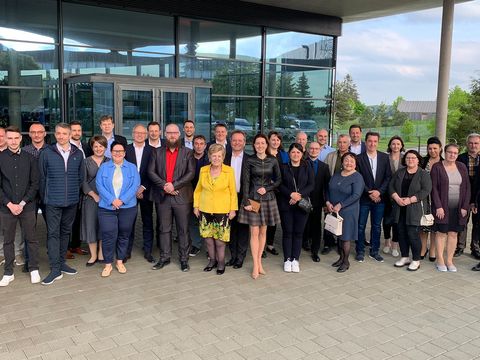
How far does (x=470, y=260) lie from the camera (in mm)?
6516

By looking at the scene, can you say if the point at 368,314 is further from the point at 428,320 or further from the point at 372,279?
the point at 372,279

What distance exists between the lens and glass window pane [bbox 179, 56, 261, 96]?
39.3 ft

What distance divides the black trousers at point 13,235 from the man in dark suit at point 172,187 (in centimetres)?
141

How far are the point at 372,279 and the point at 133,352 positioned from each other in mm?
3099

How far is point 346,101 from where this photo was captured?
233 ft

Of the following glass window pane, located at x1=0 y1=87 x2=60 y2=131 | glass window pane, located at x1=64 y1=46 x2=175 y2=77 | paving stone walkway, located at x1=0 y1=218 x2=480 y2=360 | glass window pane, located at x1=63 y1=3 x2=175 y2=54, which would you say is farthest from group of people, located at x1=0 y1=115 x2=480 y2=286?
glass window pane, located at x1=63 y1=3 x2=175 y2=54

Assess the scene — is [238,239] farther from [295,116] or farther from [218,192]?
[295,116]

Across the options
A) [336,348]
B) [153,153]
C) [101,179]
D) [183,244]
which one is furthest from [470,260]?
[101,179]

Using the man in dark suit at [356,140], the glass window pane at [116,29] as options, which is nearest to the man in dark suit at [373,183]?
the man in dark suit at [356,140]

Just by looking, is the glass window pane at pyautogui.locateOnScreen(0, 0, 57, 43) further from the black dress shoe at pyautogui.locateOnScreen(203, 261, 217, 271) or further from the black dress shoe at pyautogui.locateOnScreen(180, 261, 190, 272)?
the black dress shoe at pyautogui.locateOnScreen(203, 261, 217, 271)

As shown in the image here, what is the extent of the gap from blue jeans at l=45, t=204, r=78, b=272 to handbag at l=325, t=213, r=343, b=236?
10.2 feet

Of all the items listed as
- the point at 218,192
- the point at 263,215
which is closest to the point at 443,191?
the point at 263,215

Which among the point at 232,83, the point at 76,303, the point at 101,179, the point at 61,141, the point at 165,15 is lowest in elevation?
the point at 76,303

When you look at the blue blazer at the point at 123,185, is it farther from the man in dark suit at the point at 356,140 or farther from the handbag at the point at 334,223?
the man in dark suit at the point at 356,140
